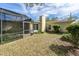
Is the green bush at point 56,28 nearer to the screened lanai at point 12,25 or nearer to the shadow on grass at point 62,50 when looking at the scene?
the shadow on grass at point 62,50

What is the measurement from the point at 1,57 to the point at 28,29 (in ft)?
1.92

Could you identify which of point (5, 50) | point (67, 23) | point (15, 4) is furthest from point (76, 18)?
point (5, 50)

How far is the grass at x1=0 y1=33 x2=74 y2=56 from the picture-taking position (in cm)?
321

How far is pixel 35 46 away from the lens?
324 centimetres

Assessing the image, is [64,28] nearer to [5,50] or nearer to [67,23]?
[67,23]

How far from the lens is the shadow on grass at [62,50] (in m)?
3.20

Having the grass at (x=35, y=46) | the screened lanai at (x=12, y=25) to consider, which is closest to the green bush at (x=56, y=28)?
the grass at (x=35, y=46)

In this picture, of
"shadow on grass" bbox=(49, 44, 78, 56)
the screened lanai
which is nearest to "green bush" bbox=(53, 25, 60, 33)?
"shadow on grass" bbox=(49, 44, 78, 56)

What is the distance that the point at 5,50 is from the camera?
3.21 meters

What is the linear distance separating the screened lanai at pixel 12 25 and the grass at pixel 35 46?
0.32ft

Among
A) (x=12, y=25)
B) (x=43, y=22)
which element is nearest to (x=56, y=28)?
(x=43, y=22)

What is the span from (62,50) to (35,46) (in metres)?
0.41

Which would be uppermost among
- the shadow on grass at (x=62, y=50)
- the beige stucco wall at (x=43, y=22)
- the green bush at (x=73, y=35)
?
the beige stucco wall at (x=43, y=22)

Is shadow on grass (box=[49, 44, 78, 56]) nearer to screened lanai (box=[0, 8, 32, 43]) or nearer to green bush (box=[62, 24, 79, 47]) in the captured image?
green bush (box=[62, 24, 79, 47])
